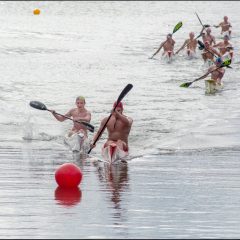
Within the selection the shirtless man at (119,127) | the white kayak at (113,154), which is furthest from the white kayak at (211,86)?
the white kayak at (113,154)

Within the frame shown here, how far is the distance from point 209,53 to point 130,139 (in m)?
16.3

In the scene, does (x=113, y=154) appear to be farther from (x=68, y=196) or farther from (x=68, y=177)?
(x=68, y=196)

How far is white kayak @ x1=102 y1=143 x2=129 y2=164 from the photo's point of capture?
17969mm

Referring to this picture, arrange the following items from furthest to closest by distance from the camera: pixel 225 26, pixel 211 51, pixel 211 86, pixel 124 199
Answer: pixel 225 26 < pixel 211 51 < pixel 211 86 < pixel 124 199

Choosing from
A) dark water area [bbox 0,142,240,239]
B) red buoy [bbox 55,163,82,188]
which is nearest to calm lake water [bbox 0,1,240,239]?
dark water area [bbox 0,142,240,239]

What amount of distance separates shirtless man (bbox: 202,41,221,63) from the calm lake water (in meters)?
0.70

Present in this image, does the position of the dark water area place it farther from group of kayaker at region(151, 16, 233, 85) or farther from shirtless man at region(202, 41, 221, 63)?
shirtless man at region(202, 41, 221, 63)

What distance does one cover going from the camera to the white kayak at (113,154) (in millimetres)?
17969

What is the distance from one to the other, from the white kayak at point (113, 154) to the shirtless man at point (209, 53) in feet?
61.0

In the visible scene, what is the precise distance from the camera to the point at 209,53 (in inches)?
1539

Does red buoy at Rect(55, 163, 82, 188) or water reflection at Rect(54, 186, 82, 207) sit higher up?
red buoy at Rect(55, 163, 82, 188)

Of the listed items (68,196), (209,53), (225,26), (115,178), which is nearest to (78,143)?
(115,178)

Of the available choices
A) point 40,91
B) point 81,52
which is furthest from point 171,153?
point 81,52

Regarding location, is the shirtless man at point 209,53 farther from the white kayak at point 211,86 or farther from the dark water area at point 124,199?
the dark water area at point 124,199
